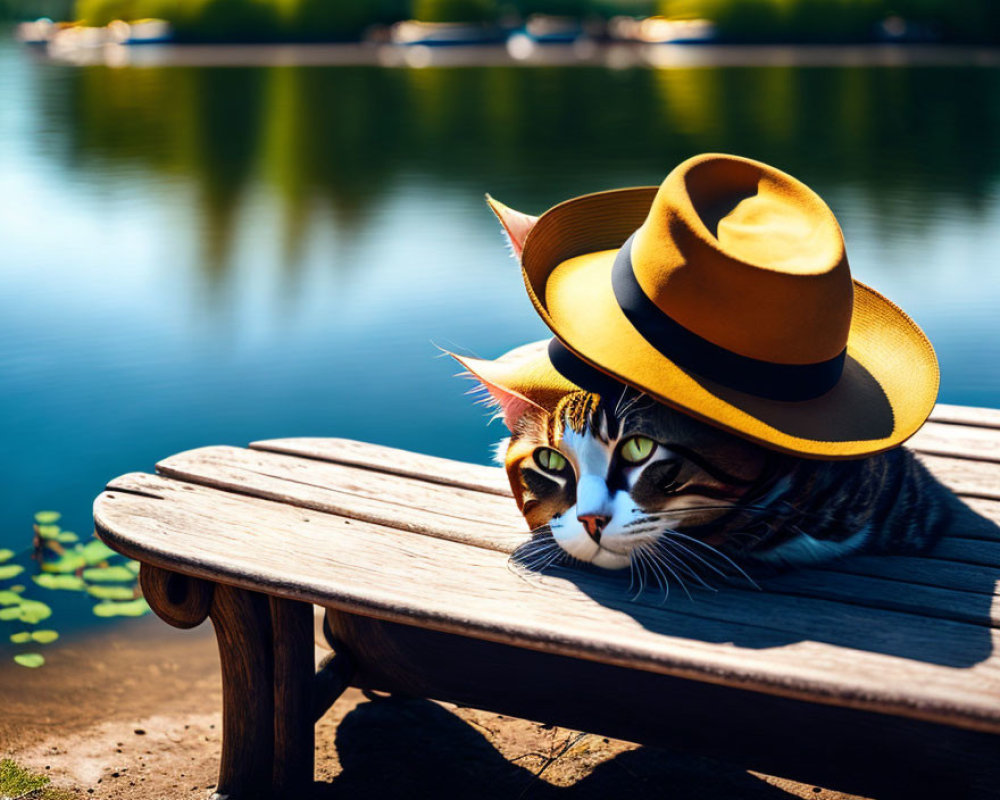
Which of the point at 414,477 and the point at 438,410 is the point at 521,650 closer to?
the point at 414,477

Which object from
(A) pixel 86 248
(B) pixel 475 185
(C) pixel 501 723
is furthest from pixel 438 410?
(B) pixel 475 185

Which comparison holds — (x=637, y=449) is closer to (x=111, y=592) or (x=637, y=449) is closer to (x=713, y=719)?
(x=713, y=719)

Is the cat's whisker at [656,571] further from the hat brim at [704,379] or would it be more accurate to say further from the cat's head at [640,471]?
the hat brim at [704,379]

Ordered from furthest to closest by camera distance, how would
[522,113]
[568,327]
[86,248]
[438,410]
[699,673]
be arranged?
[522,113] < [86,248] < [438,410] < [568,327] < [699,673]

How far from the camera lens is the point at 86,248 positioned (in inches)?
258

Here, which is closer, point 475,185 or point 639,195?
point 639,195

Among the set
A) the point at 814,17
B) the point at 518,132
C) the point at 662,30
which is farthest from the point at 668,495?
the point at 662,30

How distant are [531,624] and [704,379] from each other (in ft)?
1.40

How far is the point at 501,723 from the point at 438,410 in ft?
6.35

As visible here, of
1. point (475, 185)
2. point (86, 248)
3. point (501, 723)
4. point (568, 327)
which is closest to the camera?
point (568, 327)

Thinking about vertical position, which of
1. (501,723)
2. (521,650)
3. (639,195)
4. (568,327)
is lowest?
(501,723)

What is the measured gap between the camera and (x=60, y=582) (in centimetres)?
317

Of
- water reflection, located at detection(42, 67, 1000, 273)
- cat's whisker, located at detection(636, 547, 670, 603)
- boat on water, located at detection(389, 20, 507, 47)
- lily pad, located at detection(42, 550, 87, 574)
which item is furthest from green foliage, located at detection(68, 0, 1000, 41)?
cat's whisker, located at detection(636, 547, 670, 603)

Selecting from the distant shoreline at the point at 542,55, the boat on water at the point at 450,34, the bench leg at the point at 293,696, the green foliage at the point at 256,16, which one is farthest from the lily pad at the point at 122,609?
the green foliage at the point at 256,16
